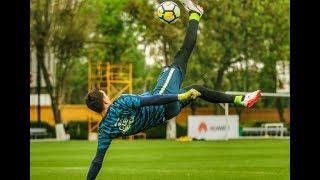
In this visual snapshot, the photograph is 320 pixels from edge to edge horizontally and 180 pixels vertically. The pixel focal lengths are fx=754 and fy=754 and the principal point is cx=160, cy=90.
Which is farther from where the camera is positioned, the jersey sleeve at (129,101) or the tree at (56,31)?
the tree at (56,31)

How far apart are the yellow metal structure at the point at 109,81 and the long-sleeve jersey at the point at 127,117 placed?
110 ft

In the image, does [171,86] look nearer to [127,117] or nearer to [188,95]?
[188,95]

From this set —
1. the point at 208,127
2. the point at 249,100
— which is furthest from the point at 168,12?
the point at 208,127

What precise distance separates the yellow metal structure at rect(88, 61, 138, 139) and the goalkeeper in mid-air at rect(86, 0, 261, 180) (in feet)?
109

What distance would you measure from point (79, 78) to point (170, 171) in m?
55.5

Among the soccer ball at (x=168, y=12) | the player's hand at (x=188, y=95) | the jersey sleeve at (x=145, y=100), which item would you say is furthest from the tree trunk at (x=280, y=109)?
the jersey sleeve at (x=145, y=100)

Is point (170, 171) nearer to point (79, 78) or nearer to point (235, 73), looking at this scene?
point (235, 73)

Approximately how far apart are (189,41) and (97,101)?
223cm

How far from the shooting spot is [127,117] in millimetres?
12352

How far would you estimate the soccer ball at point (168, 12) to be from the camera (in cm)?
1401

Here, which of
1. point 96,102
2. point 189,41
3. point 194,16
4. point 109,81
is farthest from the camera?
point 109,81

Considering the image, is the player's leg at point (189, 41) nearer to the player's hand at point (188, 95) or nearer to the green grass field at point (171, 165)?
the player's hand at point (188, 95)

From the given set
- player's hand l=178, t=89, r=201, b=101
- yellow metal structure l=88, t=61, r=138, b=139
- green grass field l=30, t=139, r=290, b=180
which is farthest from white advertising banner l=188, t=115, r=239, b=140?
player's hand l=178, t=89, r=201, b=101
